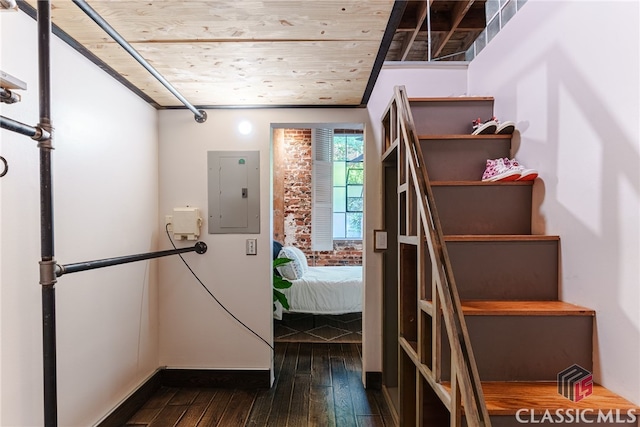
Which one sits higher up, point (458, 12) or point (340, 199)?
point (458, 12)

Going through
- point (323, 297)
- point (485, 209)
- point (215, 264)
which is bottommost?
point (323, 297)

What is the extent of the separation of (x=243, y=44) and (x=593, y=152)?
5.61 ft

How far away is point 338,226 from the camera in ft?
19.8

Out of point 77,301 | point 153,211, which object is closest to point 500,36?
point 153,211

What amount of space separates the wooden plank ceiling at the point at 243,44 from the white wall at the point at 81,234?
192 millimetres

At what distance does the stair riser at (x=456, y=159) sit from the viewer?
1.94 m

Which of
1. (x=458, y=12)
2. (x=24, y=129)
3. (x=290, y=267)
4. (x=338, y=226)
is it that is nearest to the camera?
(x=24, y=129)

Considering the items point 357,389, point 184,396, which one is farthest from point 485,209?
point 184,396

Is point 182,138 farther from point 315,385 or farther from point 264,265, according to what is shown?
point 315,385

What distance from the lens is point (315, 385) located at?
2662 mm

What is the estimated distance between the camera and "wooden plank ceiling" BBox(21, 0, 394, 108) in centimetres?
142

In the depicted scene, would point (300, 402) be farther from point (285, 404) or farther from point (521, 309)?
point (521, 309)

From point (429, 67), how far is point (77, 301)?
2.91 metres

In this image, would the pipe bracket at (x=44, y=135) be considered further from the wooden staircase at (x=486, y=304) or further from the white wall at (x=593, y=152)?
the white wall at (x=593, y=152)
